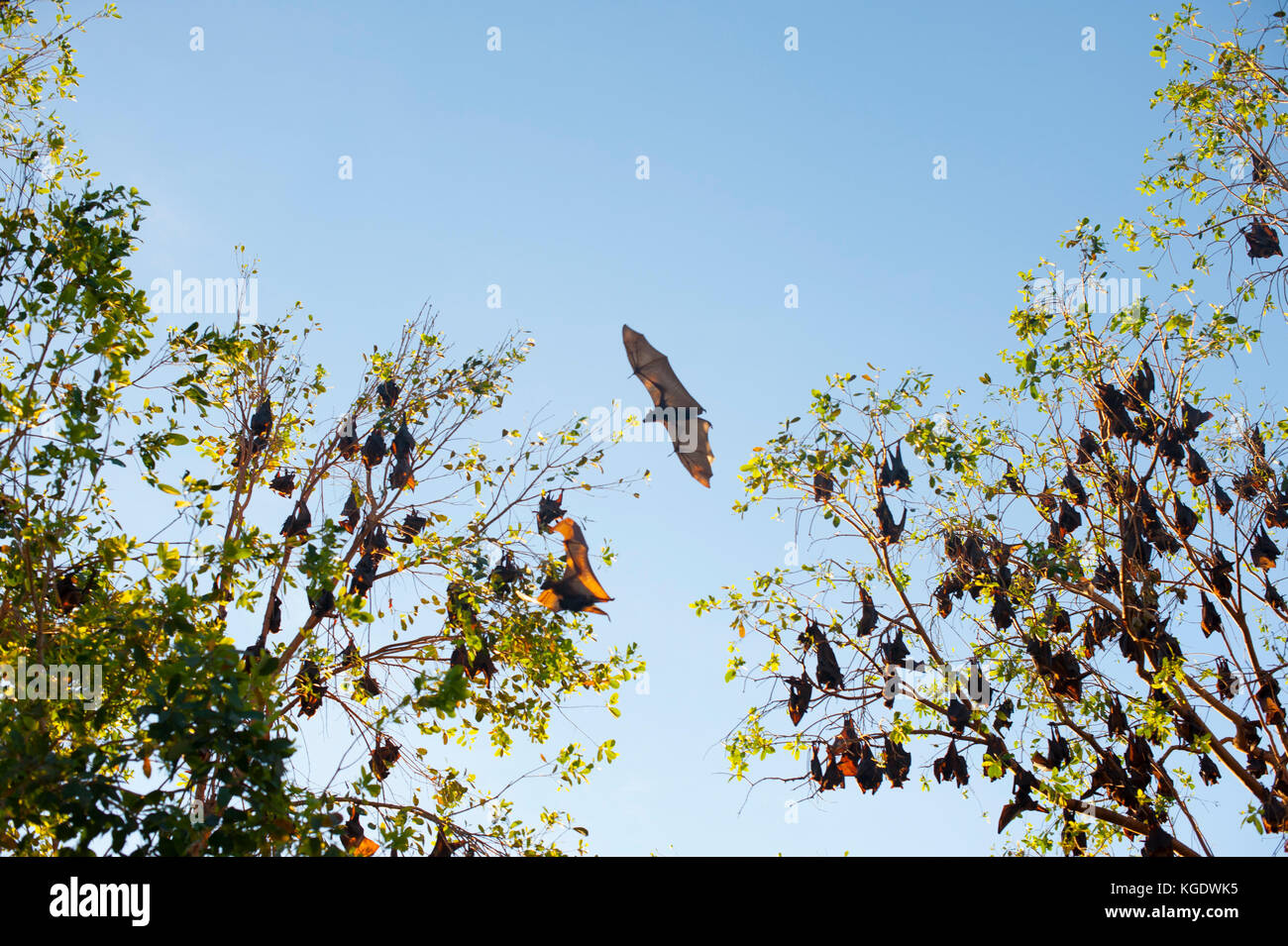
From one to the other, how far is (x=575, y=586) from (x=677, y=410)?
409cm

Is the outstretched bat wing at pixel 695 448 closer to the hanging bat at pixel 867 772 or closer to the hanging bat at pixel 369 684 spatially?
the hanging bat at pixel 867 772

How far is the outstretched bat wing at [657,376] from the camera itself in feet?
44.2

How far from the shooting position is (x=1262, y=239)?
32.6ft

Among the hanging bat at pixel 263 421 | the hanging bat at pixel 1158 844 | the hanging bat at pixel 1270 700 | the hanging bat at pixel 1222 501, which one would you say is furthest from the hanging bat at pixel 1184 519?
the hanging bat at pixel 263 421

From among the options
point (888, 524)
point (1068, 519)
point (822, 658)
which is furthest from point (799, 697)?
point (1068, 519)

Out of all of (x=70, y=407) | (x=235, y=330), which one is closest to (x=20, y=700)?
(x=70, y=407)

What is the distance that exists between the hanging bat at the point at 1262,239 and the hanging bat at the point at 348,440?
10.1 meters

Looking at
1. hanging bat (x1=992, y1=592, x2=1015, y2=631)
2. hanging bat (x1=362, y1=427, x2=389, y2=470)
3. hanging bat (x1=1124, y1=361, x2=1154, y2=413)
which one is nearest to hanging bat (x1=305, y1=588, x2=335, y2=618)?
hanging bat (x1=362, y1=427, x2=389, y2=470)

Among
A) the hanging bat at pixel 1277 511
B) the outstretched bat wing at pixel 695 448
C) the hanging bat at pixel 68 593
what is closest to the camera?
the hanging bat at pixel 68 593

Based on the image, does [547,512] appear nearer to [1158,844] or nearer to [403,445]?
[403,445]

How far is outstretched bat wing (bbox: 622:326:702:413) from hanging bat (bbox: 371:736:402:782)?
612 centimetres

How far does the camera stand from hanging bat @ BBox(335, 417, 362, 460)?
10.8m
